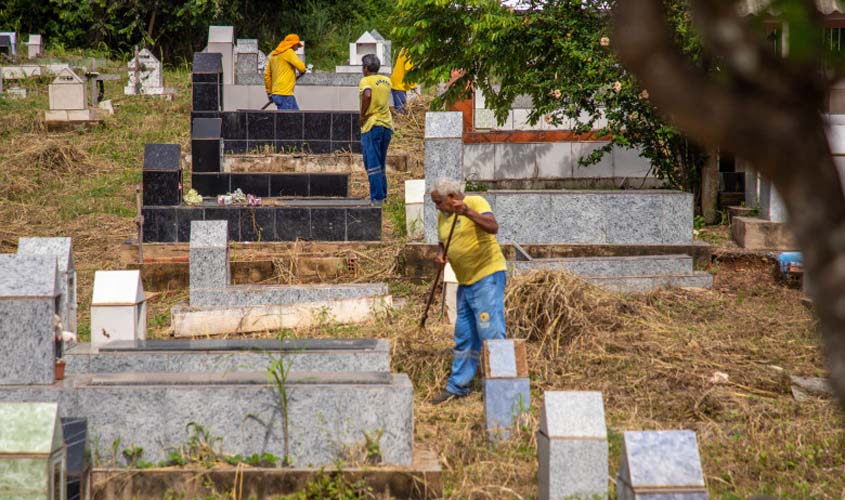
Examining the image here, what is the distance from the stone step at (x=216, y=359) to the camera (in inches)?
259

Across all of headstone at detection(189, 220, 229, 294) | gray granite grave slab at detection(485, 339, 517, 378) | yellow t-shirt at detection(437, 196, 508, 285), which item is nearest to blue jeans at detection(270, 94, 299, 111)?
headstone at detection(189, 220, 229, 294)

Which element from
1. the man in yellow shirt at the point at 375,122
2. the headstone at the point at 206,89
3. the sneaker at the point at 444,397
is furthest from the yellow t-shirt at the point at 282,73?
the sneaker at the point at 444,397

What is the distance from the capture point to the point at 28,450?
5004 millimetres

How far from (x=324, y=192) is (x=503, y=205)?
10.4 ft

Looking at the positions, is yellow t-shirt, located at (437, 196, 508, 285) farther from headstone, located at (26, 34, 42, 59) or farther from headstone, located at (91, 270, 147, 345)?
headstone, located at (26, 34, 42, 59)

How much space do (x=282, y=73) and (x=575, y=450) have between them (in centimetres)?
1211

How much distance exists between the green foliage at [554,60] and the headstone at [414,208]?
7.74 feet

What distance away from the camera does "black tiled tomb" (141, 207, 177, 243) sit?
451 inches

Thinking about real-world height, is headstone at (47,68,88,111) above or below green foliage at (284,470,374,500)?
above

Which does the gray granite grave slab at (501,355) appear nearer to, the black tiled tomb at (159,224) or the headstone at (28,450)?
the headstone at (28,450)

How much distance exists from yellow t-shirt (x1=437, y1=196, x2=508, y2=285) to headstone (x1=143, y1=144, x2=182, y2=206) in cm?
481

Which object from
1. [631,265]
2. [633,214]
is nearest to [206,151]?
[633,214]

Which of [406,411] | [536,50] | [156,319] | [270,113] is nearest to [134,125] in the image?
[270,113]

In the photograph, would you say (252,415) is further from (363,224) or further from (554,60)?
(554,60)
